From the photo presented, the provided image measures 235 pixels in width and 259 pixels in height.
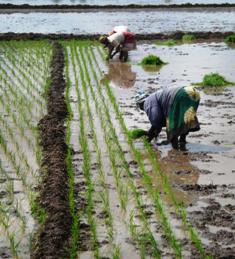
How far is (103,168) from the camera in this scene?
6309 mm

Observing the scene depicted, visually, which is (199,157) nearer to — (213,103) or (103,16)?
(213,103)

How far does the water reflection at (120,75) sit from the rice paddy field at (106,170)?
3 cm

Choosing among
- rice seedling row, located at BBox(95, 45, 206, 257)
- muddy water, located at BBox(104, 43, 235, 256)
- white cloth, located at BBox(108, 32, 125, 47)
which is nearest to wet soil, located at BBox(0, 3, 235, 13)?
white cloth, located at BBox(108, 32, 125, 47)

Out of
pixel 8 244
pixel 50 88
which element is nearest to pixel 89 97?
pixel 50 88

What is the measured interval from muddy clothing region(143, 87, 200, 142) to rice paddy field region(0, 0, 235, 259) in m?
0.31

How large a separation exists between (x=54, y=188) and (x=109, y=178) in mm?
770

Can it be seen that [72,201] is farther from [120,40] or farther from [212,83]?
[120,40]

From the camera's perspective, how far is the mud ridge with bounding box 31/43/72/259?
14.2 feet

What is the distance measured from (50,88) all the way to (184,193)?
5.43 meters

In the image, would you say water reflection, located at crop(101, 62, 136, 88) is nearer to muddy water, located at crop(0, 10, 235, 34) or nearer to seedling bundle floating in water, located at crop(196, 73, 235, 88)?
seedling bundle floating in water, located at crop(196, 73, 235, 88)

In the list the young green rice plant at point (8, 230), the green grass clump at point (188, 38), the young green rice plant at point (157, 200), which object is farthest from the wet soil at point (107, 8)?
the young green rice plant at point (8, 230)

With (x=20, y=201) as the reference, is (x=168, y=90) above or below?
above

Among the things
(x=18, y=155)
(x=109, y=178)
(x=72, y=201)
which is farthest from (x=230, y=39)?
(x=72, y=201)

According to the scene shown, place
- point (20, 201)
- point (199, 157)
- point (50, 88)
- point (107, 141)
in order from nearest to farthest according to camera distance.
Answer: point (20, 201) → point (199, 157) → point (107, 141) → point (50, 88)
